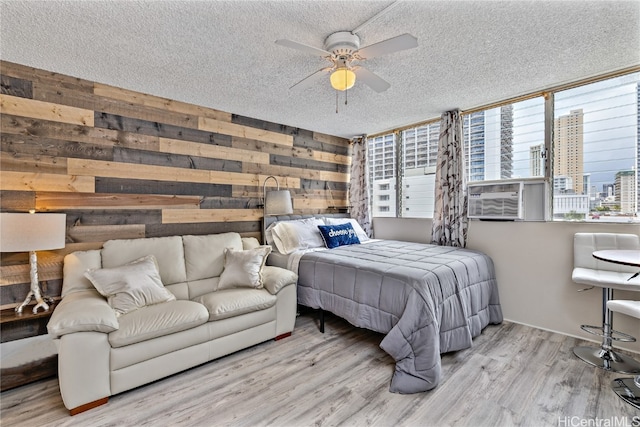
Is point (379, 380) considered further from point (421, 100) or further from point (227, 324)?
point (421, 100)

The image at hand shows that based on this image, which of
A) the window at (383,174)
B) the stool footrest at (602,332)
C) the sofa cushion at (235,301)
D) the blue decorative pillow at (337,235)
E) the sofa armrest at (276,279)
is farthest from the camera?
the window at (383,174)

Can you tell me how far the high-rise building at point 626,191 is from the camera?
8.85ft

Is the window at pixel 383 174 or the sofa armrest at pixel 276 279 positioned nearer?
the sofa armrest at pixel 276 279

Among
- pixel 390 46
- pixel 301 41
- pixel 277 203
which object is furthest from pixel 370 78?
pixel 277 203

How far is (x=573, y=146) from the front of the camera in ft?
9.92

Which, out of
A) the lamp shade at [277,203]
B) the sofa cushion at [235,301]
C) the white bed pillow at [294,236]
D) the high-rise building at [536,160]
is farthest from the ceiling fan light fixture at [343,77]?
the high-rise building at [536,160]

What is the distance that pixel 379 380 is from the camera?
87.8 inches

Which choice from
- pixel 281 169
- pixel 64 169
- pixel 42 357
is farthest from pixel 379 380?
pixel 64 169

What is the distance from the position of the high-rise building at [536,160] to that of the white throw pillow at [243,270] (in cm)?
312

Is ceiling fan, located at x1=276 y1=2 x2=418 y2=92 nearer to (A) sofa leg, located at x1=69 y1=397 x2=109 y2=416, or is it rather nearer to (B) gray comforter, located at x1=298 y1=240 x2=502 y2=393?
(B) gray comforter, located at x1=298 y1=240 x2=502 y2=393

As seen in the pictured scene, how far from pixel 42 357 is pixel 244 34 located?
113 inches

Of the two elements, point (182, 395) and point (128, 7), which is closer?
point (128, 7)

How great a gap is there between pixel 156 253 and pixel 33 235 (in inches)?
34.1

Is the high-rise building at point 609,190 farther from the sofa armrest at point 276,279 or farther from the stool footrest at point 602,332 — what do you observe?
the sofa armrest at point 276,279
